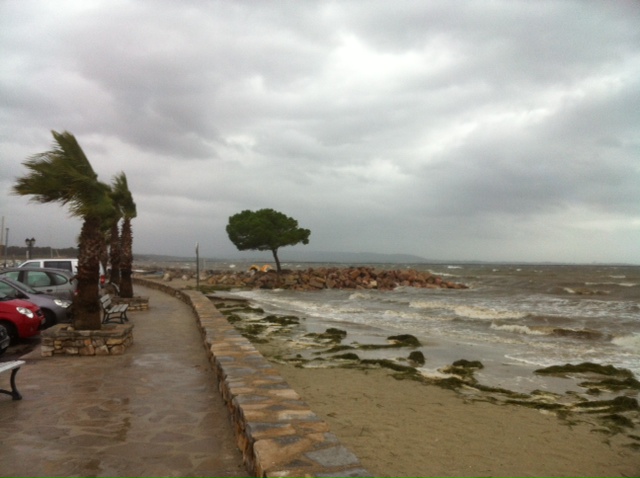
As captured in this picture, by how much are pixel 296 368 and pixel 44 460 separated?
20.0 feet

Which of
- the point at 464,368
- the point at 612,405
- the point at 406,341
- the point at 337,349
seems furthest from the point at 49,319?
the point at 612,405

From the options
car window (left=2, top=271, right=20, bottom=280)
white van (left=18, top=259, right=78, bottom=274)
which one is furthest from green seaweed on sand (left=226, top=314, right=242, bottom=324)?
car window (left=2, top=271, right=20, bottom=280)

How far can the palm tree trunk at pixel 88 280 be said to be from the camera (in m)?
8.66

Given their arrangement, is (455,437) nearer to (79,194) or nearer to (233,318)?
(79,194)

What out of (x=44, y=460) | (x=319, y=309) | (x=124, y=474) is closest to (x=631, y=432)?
(x=124, y=474)

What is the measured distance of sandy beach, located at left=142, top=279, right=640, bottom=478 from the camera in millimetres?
5312

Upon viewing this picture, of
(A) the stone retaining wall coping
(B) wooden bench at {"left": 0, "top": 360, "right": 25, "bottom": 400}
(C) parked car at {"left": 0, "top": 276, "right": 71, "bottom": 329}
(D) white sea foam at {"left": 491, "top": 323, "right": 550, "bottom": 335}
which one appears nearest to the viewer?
(A) the stone retaining wall coping

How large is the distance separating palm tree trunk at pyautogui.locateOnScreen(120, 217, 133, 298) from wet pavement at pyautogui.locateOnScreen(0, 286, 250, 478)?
8.17 m

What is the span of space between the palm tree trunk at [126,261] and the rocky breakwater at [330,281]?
812 inches

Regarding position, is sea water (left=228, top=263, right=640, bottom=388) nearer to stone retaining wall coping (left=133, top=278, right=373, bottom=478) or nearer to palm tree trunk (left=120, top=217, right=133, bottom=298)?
stone retaining wall coping (left=133, top=278, right=373, bottom=478)

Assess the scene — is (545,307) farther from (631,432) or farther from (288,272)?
(288,272)

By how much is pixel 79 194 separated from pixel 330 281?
109 feet

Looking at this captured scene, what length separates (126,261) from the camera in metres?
16.8

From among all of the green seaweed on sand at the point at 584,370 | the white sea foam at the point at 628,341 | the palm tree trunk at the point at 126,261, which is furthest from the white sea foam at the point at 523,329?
the palm tree trunk at the point at 126,261
